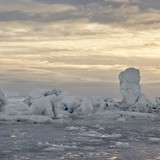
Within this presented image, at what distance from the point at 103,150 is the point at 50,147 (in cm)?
275

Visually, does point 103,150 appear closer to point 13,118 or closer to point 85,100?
point 13,118

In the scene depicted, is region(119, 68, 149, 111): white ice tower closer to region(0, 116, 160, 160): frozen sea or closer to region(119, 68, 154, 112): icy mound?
region(119, 68, 154, 112): icy mound

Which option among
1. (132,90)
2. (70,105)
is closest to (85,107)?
(70,105)

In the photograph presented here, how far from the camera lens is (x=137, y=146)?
817 inches

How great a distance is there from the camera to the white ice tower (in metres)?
52.4

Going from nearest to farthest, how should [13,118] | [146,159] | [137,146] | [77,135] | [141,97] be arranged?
[146,159] < [137,146] < [77,135] < [13,118] < [141,97]

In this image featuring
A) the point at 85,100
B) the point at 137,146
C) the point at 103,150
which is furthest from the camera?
the point at 85,100

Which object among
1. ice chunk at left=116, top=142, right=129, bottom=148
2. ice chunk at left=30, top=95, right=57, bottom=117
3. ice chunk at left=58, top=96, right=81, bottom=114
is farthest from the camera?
ice chunk at left=58, top=96, right=81, bottom=114

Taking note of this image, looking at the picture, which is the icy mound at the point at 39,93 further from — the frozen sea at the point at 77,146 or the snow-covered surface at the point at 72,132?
the frozen sea at the point at 77,146

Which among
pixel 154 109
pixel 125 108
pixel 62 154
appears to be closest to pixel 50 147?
pixel 62 154

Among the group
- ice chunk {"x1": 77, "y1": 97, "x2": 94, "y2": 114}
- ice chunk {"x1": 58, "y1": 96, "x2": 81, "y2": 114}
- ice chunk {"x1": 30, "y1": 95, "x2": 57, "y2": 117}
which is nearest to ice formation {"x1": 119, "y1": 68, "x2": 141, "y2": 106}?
ice chunk {"x1": 77, "y1": 97, "x2": 94, "y2": 114}

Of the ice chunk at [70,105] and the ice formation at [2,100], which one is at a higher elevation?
the ice formation at [2,100]

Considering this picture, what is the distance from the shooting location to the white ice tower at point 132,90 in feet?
172

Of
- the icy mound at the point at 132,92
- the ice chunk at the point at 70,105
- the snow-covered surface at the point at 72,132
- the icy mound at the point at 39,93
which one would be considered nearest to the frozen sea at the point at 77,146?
the snow-covered surface at the point at 72,132
